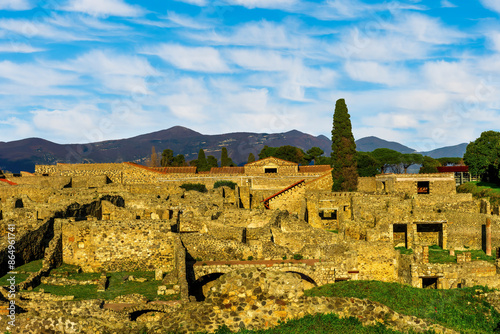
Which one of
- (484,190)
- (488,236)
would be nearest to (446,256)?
(488,236)

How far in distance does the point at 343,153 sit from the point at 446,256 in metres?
22.2

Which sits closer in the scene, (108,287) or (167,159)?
(108,287)

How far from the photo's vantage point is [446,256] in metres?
28.5

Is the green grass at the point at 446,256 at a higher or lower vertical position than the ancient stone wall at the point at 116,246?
lower

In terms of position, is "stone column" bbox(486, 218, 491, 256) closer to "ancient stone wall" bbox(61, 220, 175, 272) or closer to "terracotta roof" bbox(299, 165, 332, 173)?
"ancient stone wall" bbox(61, 220, 175, 272)

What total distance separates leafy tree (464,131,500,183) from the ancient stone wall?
39478 mm

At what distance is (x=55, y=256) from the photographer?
2130cm

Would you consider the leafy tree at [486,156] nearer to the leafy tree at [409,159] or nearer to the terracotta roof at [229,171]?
the terracotta roof at [229,171]

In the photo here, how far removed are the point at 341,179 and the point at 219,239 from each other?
27.2 meters

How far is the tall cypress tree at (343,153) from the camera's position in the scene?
48812mm

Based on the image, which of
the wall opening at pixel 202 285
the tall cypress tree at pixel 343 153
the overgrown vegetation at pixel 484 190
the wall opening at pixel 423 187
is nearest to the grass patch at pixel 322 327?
the wall opening at pixel 202 285

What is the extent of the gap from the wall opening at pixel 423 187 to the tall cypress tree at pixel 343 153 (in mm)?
6605

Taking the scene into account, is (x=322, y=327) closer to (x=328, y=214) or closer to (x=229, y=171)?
(x=328, y=214)

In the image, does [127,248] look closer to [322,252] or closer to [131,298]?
[131,298]
